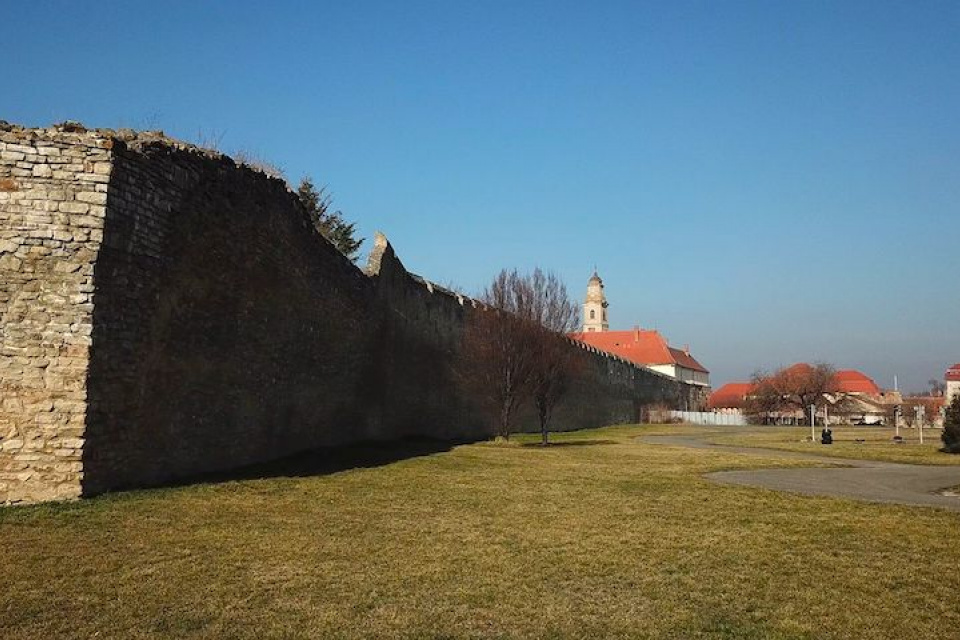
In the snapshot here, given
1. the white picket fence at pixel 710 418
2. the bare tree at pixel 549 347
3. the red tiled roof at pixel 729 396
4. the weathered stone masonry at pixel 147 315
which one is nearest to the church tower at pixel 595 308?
the red tiled roof at pixel 729 396

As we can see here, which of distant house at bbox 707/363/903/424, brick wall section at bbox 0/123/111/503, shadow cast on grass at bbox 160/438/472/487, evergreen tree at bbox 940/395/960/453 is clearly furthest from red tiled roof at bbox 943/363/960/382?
brick wall section at bbox 0/123/111/503

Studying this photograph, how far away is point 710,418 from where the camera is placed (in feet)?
235

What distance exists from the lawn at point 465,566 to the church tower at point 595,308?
102446 millimetres

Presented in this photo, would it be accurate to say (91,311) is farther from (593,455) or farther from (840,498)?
(593,455)

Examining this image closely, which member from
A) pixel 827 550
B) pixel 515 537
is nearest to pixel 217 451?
pixel 515 537

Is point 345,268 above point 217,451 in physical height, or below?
above

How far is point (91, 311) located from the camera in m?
8.89

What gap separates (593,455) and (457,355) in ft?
26.0

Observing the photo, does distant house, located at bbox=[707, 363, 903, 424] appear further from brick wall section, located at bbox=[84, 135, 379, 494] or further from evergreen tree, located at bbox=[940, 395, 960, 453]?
brick wall section, located at bbox=[84, 135, 379, 494]

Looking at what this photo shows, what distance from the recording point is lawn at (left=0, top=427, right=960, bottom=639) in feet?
16.3

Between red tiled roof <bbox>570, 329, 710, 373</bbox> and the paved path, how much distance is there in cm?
7933

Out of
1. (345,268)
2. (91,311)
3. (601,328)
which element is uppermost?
(601,328)

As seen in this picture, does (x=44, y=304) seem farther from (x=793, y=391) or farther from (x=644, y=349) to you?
(x=644, y=349)

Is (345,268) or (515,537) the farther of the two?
(345,268)
